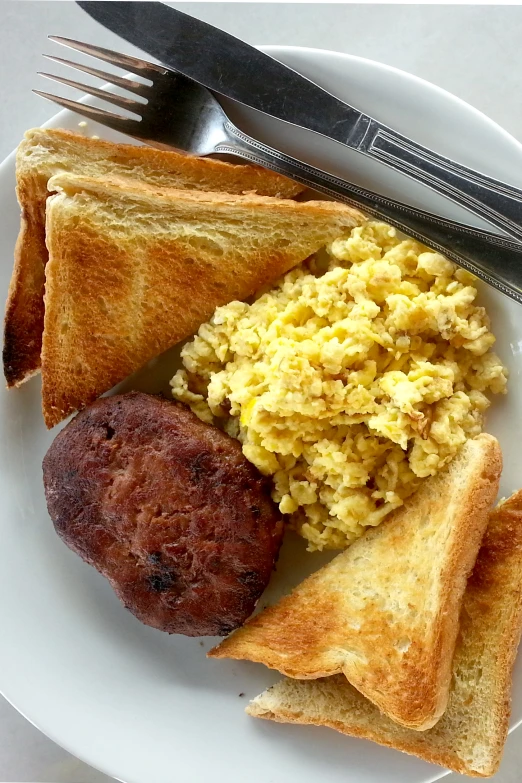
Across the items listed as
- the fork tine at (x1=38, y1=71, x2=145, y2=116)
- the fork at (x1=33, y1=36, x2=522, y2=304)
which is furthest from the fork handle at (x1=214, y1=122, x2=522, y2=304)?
the fork tine at (x1=38, y1=71, x2=145, y2=116)

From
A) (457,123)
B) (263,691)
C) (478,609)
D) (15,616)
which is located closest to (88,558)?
(15,616)

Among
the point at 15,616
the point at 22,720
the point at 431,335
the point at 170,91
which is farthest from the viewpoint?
the point at 22,720

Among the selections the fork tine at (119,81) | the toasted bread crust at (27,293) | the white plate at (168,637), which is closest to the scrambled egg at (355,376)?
the white plate at (168,637)

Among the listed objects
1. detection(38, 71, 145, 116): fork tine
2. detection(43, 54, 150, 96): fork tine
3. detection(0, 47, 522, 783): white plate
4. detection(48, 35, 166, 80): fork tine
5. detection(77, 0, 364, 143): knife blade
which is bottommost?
detection(0, 47, 522, 783): white plate

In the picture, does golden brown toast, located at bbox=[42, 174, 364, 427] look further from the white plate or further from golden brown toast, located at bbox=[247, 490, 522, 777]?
golden brown toast, located at bbox=[247, 490, 522, 777]

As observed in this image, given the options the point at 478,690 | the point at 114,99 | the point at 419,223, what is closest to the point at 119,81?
the point at 114,99

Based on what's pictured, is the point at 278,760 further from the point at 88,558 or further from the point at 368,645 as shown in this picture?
the point at 88,558

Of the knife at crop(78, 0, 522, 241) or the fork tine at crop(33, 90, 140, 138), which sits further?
the fork tine at crop(33, 90, 140, 138)

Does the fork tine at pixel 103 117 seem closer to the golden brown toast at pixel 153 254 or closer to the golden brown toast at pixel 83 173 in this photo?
the golden brown toast at pixel 83 173
